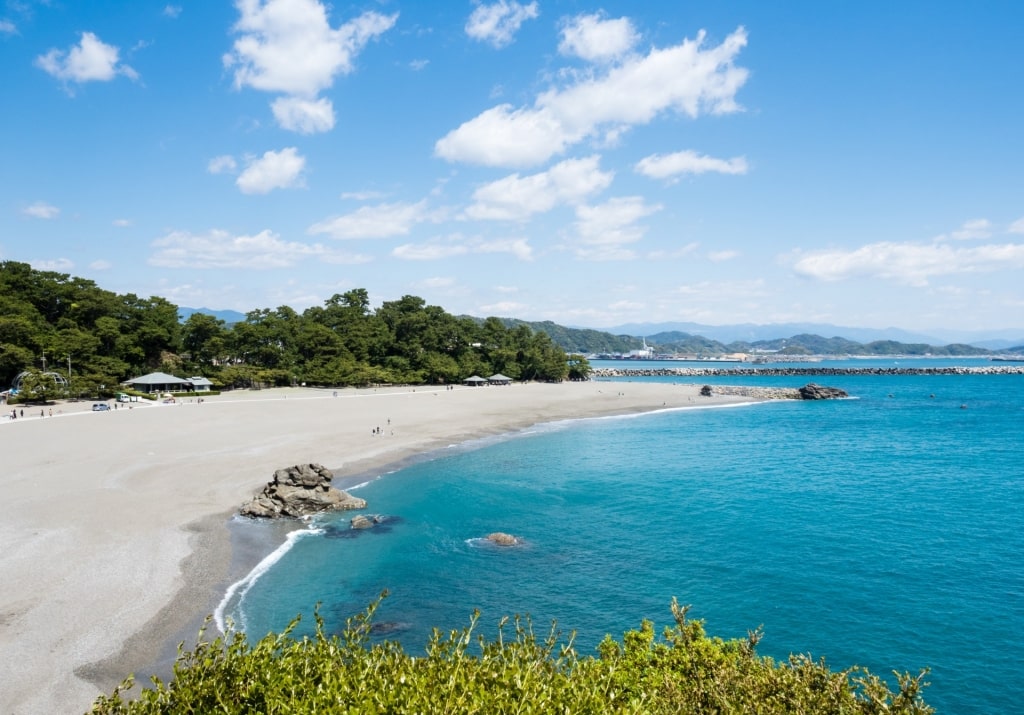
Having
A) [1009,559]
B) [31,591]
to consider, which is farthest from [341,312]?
[1009,559]

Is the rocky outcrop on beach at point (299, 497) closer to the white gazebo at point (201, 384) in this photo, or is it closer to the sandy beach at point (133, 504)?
the sandy beach at point (133, 504)

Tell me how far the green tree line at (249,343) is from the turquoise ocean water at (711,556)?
5696 centimetres

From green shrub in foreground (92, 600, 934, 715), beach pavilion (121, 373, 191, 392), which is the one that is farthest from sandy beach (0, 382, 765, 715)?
beach pavilion (121, 373, 191, 392)

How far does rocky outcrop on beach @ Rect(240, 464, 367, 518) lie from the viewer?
33494mm

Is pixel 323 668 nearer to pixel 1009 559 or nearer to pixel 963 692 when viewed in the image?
pixel 963 692

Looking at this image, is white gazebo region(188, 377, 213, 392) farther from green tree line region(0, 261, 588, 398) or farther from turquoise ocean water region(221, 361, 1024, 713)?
turquoise ocean water region(221, 361, 1024, 713)

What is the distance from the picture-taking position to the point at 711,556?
92.5 feet

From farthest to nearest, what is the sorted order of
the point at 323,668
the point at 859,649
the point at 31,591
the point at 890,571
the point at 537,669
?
1. the point at 890,571
2. the point at 31,591
3. the point at 859,649
4. the point at 537,669
5. the point at 323,668

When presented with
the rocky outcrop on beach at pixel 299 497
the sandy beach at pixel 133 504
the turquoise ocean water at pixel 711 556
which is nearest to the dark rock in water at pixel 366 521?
the turquoise ocean water at pixel 711 556

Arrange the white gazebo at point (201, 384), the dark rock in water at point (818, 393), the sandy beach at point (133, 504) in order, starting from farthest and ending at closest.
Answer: the dark rock in water at point (818, 393), the white gazebo at point (201, 384), the sandy beach at point (133, 504)

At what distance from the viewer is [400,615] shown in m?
22.2

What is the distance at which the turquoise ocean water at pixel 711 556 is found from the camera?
818 inches

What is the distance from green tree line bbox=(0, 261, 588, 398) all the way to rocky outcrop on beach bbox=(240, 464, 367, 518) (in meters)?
54.1

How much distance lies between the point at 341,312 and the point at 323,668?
113309 millimetres
